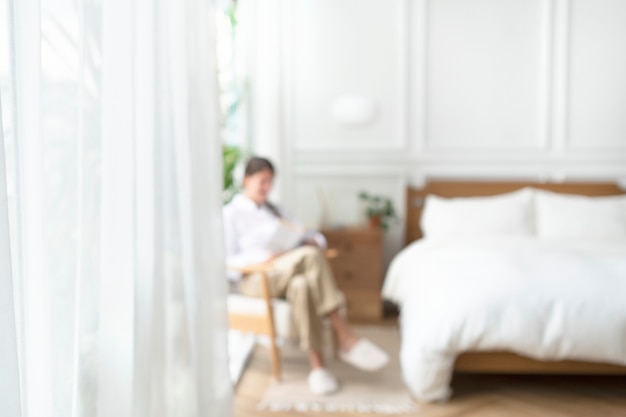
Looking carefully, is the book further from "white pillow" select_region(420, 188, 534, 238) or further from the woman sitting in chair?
"white pillow" select_region(420, 188, 534, 238)

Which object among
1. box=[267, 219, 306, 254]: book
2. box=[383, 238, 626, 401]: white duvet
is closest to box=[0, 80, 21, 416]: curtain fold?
box=[383, 238, 626, 401]: white duvet

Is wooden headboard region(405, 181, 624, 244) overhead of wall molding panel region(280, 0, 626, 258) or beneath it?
beneath

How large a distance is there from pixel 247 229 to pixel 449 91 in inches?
85.9

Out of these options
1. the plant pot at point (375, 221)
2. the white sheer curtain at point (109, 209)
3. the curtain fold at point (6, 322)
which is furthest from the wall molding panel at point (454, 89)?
the curtain fold at point (6, 322)

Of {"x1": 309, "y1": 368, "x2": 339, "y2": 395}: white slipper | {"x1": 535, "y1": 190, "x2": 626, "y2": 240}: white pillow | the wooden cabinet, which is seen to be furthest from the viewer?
the wooden cabinet

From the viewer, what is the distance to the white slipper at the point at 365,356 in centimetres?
323

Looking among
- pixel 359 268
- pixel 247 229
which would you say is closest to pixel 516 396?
pixel 247 229

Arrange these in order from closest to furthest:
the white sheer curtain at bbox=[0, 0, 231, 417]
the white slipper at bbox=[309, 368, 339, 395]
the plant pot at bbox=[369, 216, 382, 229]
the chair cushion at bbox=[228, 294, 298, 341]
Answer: the white sheer curtain at bbox=[0, 0, 231, 417] → the white slipper at bbox=[309, 368, 339, 395] → the chair cushion at bbox=[228, 294, 298, 341] → the plant pot at bbox=[369, 216, 382, 229]

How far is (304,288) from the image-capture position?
10.5 feet

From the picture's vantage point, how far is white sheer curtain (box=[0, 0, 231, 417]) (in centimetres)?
109

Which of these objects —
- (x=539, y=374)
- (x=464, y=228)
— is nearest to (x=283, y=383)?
(x=539, y=374)

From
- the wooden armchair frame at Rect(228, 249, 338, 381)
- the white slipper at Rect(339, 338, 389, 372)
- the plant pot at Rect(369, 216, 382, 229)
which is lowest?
the white slipper at Rect(339, 338, 389, 372)

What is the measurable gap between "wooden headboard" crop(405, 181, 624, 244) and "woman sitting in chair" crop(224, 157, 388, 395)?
4.43 feet

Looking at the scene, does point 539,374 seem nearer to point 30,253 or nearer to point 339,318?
point 339,318
